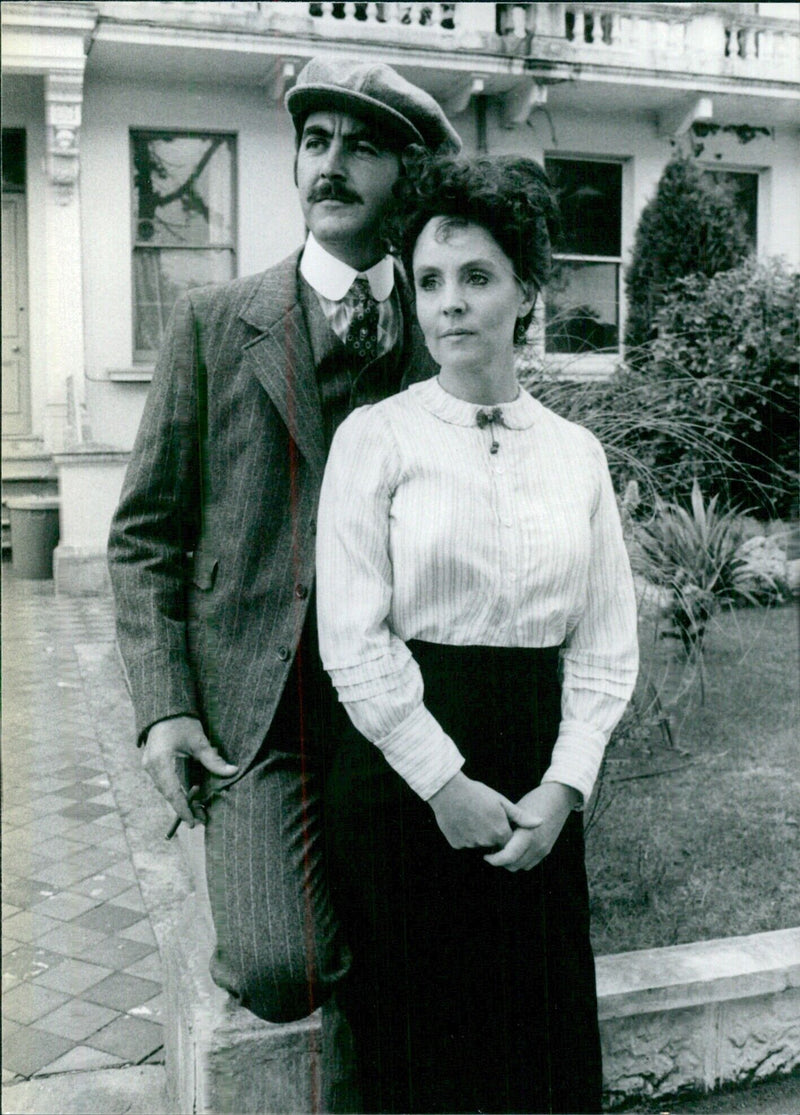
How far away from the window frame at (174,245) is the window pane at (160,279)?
20mm

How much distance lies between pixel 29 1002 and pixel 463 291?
2443mm

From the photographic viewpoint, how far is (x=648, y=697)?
4691 mm

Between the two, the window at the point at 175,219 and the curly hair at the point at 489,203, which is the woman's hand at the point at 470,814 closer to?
the curly hair at the point at 489,203

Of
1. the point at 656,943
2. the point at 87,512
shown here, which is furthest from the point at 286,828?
the point at 87,512

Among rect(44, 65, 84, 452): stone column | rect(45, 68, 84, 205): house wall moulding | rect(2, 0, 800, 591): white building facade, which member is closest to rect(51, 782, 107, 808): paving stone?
rect(2, 0, 800, 591): white building facade

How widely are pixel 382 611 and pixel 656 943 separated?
1.69 meters

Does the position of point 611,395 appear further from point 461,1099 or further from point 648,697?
point 461,1099

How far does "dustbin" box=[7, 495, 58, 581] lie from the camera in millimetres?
9719

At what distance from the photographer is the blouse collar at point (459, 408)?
1.98 meters

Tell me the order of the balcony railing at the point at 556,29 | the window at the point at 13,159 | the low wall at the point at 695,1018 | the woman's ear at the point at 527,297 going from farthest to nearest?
the window at the point at 13,159 → the balcony railing at the point at 556,29 → the low wall at the point at 695,1018 → the woman's ear at the point at 527,297

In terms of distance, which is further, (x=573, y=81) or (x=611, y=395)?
(x=573, y=81)

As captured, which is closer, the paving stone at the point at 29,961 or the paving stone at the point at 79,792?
the paving stone at the point at 29,961

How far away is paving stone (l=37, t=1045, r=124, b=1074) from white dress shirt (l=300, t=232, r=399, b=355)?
1.96 m

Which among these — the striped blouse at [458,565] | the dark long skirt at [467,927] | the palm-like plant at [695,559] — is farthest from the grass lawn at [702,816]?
the striped blouse at [458,565]
